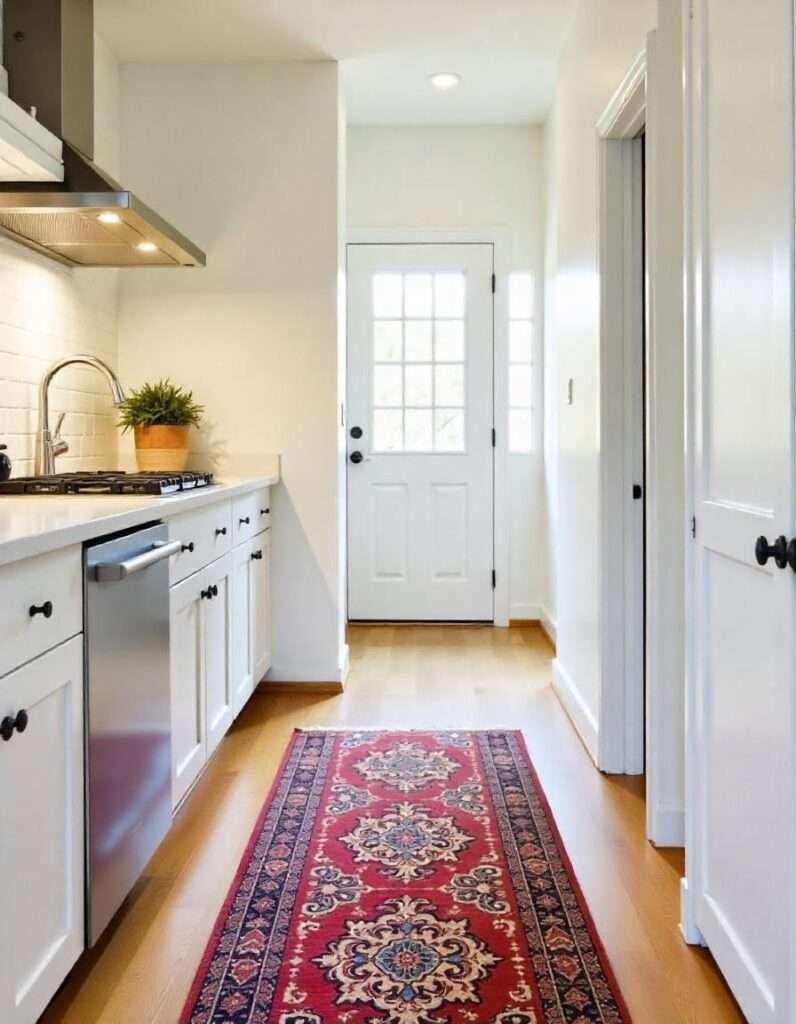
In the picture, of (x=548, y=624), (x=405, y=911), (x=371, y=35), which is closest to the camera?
(x=405, y=911)

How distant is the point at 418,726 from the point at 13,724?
223cm

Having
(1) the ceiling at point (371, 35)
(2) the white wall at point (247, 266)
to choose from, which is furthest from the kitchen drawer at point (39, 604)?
(1) the ceiling at point (371, 35)

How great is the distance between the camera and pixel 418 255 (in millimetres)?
5316

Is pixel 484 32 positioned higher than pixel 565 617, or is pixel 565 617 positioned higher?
pixel 484 32

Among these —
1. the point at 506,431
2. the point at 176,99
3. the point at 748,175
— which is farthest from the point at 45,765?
the point at 506,431

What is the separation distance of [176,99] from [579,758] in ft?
9.52

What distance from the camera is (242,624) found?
3.32 metres

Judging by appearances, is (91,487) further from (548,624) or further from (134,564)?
(548,624)

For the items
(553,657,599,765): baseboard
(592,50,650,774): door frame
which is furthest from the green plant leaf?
(553,657,599,765): baseboard

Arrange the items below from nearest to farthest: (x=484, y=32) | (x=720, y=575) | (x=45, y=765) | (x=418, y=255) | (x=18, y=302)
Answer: (x=45, y=765) → (x=720, y=575) → (x=18, y=302) → (x=484, y=32) → (x=418, y=255)

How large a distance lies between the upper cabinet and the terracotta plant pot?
1.15 metres

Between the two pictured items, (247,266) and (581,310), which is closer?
(581,310)

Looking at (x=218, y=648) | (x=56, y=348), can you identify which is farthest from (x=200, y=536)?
(x=56, y=348)

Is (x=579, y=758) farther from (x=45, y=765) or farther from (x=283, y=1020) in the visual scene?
(x=45, y=765)
